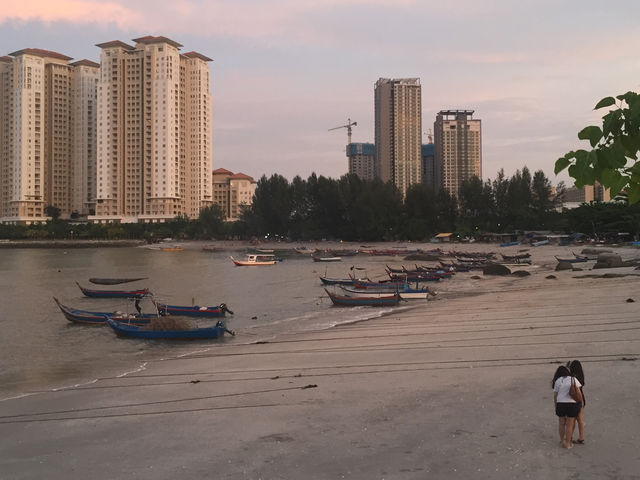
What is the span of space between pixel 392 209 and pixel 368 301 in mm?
92070

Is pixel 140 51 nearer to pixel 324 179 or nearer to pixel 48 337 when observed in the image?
pixel 324 179

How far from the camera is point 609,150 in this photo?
379 centimetres

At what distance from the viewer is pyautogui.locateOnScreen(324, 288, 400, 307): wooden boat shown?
33719mm

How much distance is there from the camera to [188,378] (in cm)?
1612

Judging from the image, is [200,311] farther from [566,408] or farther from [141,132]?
[141,132]

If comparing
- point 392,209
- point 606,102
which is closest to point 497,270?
point 606,102

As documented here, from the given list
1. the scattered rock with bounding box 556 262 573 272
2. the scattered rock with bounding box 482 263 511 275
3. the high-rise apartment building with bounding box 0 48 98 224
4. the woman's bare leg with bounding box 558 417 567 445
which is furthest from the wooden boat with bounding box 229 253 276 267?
the high-rise apartment building with bounding box 0 48 98 224

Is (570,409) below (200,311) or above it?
above

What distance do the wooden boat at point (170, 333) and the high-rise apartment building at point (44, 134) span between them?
169946 millimetres

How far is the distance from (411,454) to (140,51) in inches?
7191

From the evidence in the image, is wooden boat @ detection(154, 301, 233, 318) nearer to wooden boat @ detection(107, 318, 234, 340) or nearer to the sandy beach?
wooden boat @ detection(107, 318, 234, 340)

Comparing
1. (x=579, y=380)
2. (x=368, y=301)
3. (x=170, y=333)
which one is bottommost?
(x=170, y=333)

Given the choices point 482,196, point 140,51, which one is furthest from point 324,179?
point 140,51

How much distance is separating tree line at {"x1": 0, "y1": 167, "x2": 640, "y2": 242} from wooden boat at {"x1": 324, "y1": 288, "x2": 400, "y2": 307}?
71.1 m
